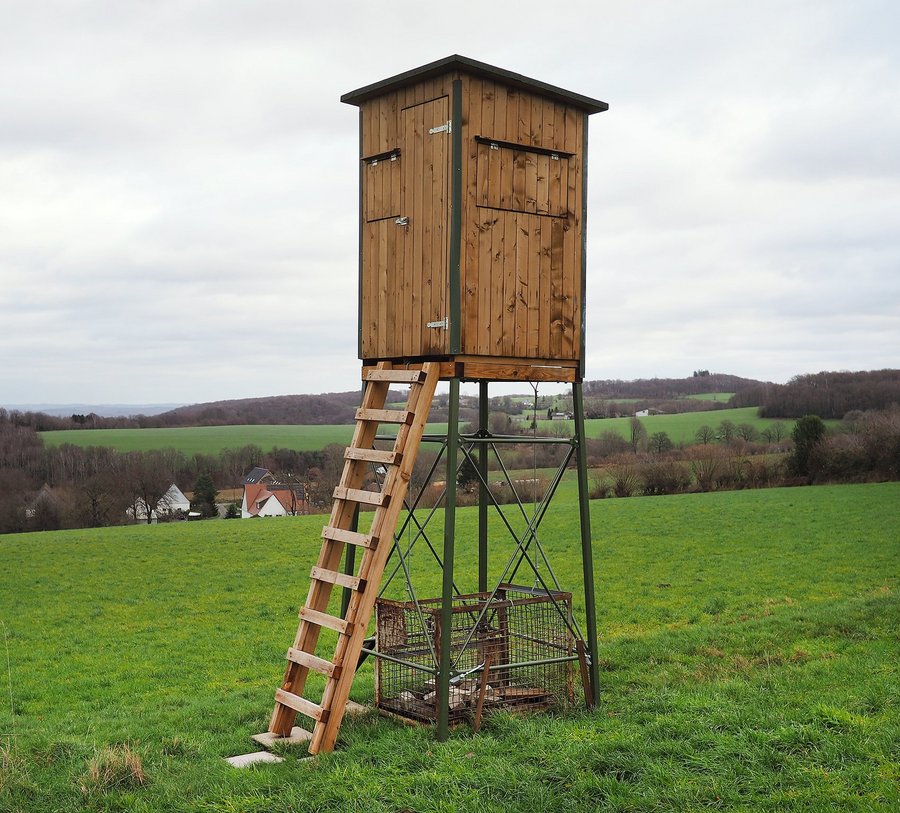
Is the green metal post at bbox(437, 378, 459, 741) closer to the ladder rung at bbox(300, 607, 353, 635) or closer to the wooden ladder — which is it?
the wooden ladder

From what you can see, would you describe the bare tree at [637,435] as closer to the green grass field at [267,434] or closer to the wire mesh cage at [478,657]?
the green grass field at [267,434]

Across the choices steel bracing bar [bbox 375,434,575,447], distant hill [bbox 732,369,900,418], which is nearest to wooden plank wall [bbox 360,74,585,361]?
steel bracing bar [bbox 375,434,575,447]

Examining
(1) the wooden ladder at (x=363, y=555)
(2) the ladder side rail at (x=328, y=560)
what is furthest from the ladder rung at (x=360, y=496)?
(2) the ladder side rail at (x=328, y=560)

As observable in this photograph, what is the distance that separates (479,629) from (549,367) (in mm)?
2923

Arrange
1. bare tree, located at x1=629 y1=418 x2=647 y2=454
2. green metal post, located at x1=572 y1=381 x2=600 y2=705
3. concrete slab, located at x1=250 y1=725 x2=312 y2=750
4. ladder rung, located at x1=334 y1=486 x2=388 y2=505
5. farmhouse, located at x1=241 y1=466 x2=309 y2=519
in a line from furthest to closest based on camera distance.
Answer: bare tree, located at x1=629 y1=418 x2=647 y2=454
farmhouse, located at x1=241 y1=466 x2=309 y2=519
green metal post, located at x1=572 y1=381 x2=600 y2=705
ladder rung, located at x1=334 y1=486 x2=388 y2=505
concrete slab, located at x1=250 y1=725 x2=312 y2=750

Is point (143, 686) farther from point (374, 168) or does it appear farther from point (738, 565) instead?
point (738, 565)

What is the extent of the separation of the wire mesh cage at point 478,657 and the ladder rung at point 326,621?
0.78 metres

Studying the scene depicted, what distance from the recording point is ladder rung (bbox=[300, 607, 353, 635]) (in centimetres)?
852

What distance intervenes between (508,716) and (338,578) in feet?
6.94

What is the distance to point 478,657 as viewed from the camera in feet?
32.5

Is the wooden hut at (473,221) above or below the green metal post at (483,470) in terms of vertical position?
above

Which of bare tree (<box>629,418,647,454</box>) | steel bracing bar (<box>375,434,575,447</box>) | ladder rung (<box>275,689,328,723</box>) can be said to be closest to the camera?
ladder rung (<box>275,689,328,723</box>)

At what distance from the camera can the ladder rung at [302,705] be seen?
825 cm

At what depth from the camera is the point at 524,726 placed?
27.8 ft
